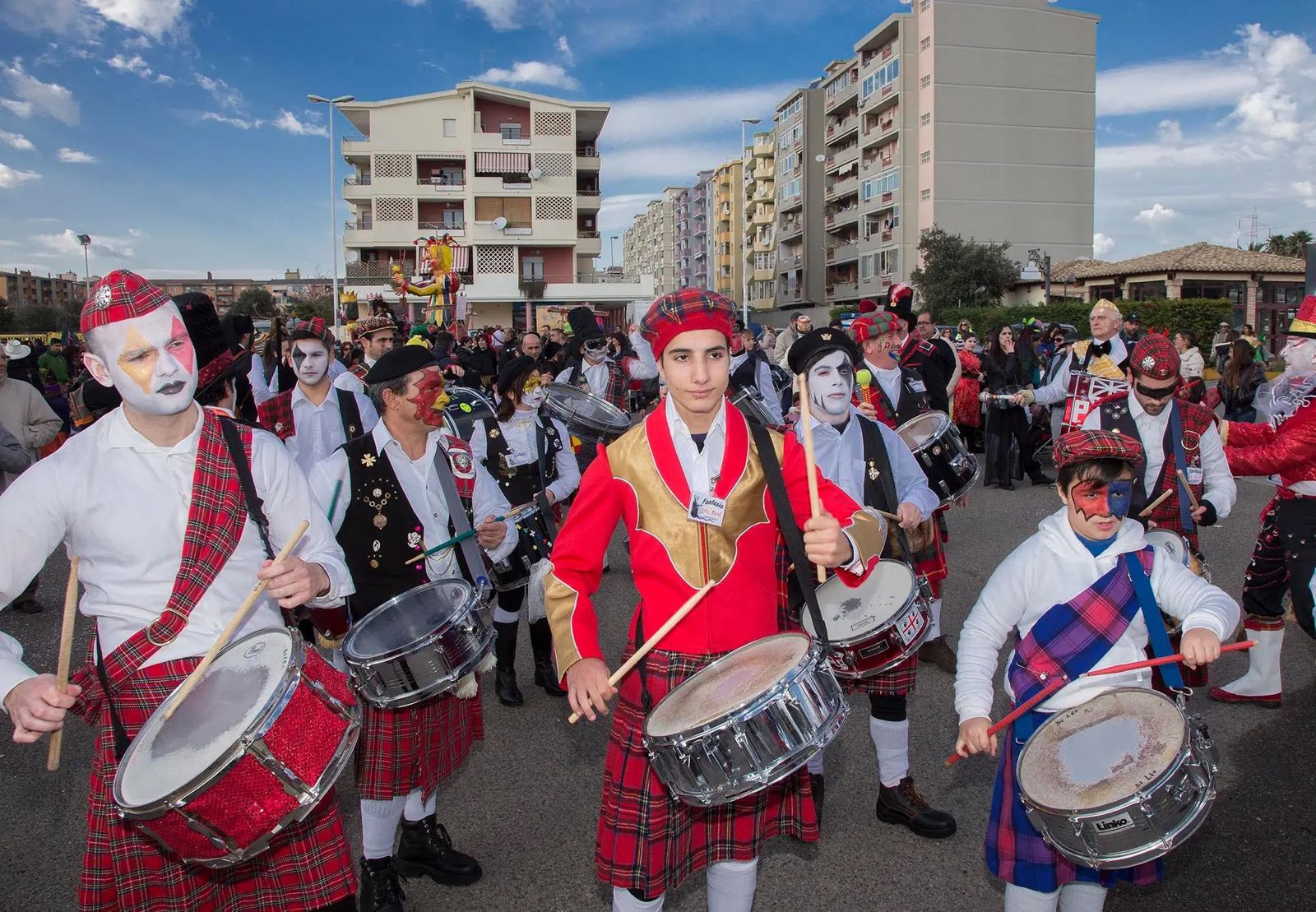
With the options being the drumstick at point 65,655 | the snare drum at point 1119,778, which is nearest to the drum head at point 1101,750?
the snare drum at point 1119,778

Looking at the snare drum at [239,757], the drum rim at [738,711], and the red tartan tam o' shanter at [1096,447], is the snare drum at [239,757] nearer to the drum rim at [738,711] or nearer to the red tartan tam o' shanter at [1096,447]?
the drum rim at [738,711]

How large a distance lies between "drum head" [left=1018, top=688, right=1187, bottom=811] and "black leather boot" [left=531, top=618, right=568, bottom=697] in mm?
3669

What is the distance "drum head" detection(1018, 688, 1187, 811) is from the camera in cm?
247

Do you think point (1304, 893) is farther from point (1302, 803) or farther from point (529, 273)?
point (529, 273)

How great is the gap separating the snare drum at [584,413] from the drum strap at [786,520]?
3.97 metres

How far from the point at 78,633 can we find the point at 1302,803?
7.82m

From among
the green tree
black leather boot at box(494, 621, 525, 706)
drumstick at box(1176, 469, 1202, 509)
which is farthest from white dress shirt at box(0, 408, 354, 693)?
the green tree

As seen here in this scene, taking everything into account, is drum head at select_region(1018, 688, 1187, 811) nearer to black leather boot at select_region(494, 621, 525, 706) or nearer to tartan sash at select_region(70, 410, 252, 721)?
tartan sash at select_region(70, 410, 252, 721)

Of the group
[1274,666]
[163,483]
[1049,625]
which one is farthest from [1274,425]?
[163,483]

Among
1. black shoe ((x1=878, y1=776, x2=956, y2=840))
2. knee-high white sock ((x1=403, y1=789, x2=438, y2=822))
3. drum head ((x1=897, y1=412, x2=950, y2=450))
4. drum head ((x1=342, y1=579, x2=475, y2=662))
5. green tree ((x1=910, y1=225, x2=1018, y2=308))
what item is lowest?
black shoe ((x1=878, y1=776, x2=956, y2=840))

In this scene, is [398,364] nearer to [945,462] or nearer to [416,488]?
[416,488]

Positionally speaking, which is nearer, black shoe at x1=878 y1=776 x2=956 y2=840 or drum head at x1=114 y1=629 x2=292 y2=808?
drum head at x1=114 y1=629 x2=292 y2=808

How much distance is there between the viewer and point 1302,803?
4.21 metres

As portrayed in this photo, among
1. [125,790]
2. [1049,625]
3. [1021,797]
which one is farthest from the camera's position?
[1049,625]
